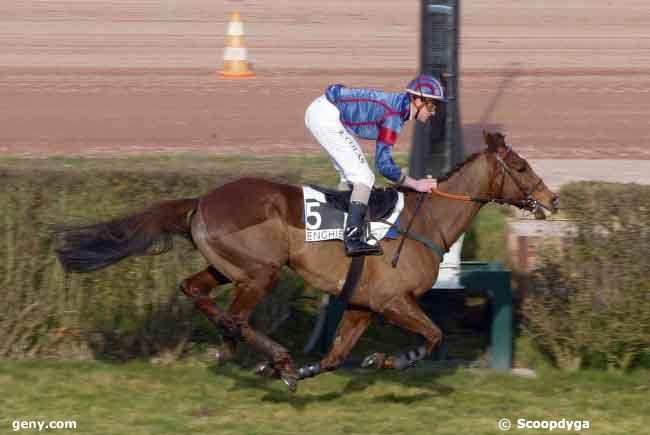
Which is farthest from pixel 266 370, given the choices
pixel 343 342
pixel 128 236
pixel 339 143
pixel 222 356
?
pixel 339 143

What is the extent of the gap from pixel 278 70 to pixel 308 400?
10.4m

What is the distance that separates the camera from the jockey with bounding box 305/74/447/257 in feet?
20.4

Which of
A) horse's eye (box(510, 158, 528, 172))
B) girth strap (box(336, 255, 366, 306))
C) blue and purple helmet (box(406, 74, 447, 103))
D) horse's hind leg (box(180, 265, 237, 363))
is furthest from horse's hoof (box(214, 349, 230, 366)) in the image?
horse's eye (box(510, 158, 528, 172))

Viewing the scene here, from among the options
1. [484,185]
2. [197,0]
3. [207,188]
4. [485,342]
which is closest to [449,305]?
[485,342]

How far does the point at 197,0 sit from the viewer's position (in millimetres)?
22641

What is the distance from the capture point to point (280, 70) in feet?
54.0

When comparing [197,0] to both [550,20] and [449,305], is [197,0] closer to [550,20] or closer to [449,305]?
[550,20]

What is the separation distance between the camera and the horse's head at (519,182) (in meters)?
6.51

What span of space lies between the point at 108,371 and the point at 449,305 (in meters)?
2.40

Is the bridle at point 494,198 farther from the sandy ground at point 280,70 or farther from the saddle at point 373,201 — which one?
the sandy ground at point 280,70

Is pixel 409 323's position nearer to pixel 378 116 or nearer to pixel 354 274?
pixel 354 274

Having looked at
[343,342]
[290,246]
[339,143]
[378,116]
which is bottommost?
[343,342]

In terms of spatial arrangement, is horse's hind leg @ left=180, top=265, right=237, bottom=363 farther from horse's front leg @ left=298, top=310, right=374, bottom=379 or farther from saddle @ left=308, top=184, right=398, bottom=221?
saddle @ left=308, top=184, right=398, bottom=221

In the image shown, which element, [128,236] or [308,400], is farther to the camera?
[308,400]
